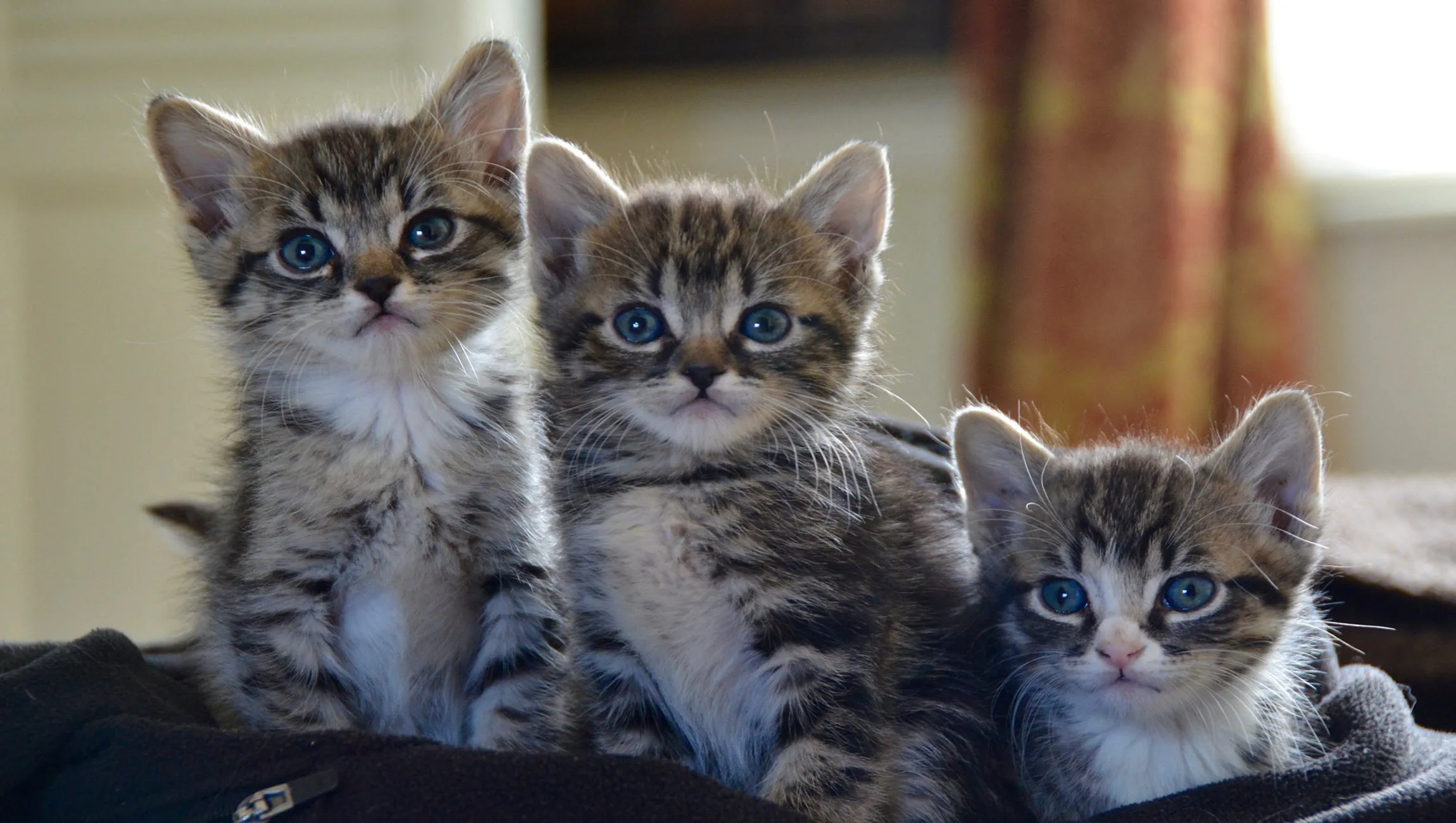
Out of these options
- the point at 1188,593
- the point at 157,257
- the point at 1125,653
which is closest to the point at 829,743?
the point at 1125,653

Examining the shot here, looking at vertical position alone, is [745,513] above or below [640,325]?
below

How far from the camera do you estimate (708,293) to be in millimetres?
1370

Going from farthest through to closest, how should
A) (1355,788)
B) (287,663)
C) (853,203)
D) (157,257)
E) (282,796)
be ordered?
1. (157,257)
2. (853,203)
3. (287,663)
4. (1355,788)
5. (282,796)

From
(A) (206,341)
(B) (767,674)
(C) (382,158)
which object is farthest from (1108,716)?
(A) (206,341)

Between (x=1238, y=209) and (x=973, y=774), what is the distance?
2.07 metres

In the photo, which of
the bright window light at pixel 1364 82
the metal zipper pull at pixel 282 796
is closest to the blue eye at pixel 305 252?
the metal zipper pull at pixel 282 796

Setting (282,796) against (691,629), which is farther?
(691,629)

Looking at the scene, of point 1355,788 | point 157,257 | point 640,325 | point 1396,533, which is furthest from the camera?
point 157,257

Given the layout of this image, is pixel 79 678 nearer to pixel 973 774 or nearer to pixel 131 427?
pixel 973 774

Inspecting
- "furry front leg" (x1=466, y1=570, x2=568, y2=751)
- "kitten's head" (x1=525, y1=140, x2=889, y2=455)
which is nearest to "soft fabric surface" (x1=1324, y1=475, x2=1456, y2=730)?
"kitten's head" (x1=525, y1=140, x2=889, y2=455)

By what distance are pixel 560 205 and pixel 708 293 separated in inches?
8.9

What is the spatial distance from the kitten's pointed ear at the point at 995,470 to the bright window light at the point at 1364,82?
1.93 metres

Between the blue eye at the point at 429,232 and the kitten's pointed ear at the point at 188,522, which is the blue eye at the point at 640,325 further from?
the kitten's pointed ear at the point at 188,522

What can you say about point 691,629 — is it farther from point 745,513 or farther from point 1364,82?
point 1364,82
